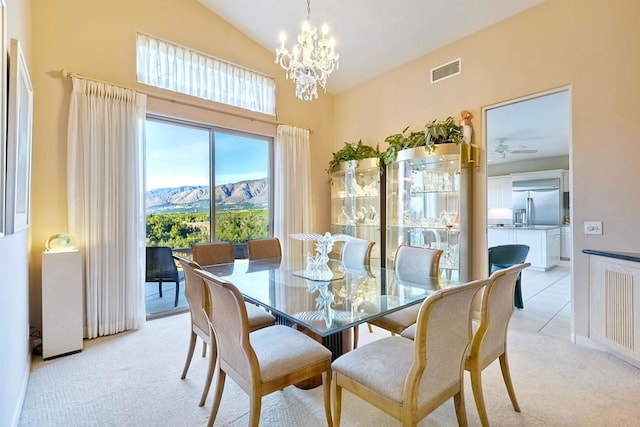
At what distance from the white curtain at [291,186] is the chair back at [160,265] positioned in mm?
1468

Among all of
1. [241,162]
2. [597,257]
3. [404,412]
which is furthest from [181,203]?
[597,257]

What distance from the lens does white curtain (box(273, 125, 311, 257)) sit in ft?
14.9

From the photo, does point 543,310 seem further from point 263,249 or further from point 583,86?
point 263,249

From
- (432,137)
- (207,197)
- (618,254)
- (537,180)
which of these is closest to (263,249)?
(207,197)

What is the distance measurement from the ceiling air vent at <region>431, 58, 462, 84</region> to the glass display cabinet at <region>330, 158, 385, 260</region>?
129 cm

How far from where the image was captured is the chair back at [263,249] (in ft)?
11.1

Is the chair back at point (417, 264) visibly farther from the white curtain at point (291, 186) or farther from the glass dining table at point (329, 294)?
the white curtain at point (291, 186)

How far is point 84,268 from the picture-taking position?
9.98 ft

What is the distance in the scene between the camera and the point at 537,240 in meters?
6.49

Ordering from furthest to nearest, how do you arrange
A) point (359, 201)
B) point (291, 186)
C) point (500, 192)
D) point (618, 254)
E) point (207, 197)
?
1. point (500, 192)
2. point (359, 201)
3. point (291, 186)
4. point (207, 197)
5. point (618, 254)

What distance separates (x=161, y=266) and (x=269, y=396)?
2405 mm

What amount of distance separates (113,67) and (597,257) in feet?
17.1

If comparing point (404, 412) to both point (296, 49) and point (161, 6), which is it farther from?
point (161, 6)

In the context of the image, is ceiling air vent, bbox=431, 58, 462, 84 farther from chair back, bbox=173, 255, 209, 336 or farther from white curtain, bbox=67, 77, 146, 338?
chair back, bbox=173, 255, 209, 336
